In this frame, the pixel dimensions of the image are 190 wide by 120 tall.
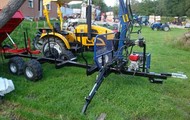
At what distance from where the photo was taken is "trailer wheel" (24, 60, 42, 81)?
218 inches

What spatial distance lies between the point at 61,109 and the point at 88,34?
3716mm

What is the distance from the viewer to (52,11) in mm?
31969

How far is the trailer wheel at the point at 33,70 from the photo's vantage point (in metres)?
5.54

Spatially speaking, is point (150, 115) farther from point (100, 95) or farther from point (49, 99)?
→ point (49, 99)

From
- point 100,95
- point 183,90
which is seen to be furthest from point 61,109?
point 183,90

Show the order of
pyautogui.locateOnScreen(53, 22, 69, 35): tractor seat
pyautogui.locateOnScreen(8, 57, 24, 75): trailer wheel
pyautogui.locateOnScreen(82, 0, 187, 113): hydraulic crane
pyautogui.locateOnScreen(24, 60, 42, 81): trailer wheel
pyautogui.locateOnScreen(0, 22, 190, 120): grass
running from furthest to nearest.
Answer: pyautogui.locateOnScreen(53, 22, 69, 35): tractor seat → pyautogui.locateOnScreen(8, 57, 24, 75): trailer wheel → pyautogui.locateOnScreen(24, 60, 42, 81): trailer wheel → pyautogui.locateOnScreen(82, 0, 187, 113): hydraulic crane → pyautogui.locateOnScreen(0, 22, 190, 120): grass

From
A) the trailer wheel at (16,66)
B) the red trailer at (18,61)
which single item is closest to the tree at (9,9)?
the red trailer at (18,61)

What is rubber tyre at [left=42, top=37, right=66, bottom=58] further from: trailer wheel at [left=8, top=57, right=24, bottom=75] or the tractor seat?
trailer wheel at [left=8, top=57, right=24, bottom=75]

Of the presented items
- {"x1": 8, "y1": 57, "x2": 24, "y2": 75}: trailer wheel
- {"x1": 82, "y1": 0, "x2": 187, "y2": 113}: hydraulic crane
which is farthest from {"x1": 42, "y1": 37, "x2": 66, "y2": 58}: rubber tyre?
{"x1": 82, "y1": 0, "x2": 187, "y2": 113}: hydraulic crane

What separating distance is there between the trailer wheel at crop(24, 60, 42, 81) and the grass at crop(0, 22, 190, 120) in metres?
0.12

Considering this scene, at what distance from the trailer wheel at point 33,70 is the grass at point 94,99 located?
12cm

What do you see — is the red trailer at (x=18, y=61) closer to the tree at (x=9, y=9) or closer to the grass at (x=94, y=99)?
the grass at (x=94, y=99)

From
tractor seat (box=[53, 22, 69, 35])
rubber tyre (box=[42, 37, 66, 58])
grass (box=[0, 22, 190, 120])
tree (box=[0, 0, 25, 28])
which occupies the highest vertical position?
tree (box=[0, 0, 25, 28])

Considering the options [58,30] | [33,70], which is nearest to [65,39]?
[58,30]
